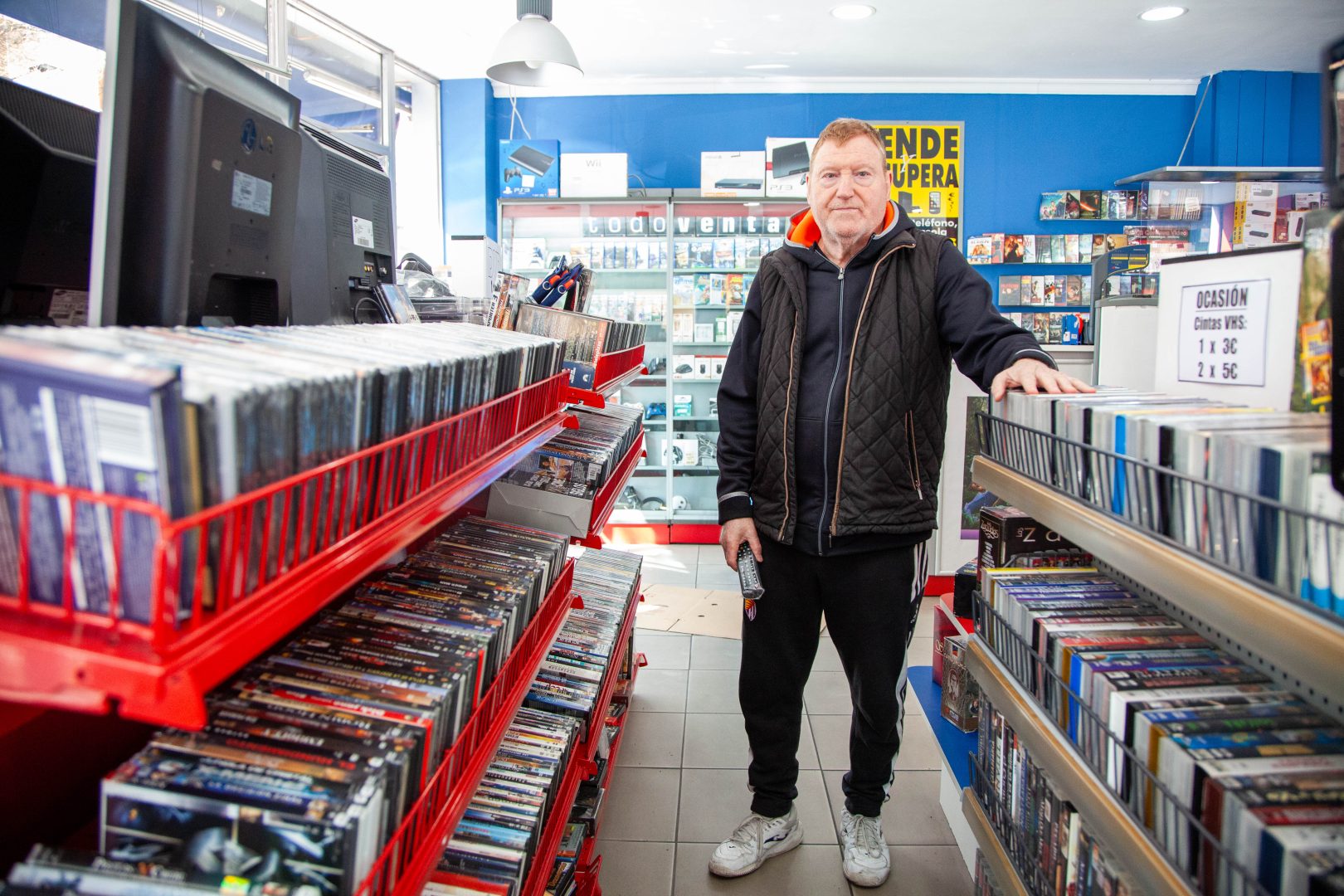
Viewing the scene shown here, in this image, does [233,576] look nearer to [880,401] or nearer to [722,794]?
[880,401]

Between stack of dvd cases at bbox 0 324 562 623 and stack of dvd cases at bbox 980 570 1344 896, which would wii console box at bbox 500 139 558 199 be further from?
stack of dvd cases at bbox 0 324 562 623

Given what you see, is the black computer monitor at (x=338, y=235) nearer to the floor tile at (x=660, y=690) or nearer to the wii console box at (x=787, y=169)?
the floor tile at (x=660, y=690)

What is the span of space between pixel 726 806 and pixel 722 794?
7cm

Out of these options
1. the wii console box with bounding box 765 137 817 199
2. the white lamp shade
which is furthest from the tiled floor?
the wii console box with bounding box 765 137 817 199

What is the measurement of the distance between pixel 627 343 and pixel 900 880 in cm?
180

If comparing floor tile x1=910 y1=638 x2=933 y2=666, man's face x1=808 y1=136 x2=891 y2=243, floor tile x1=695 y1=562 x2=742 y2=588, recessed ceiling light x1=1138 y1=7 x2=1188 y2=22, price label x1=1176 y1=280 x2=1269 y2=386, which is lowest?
floor tile x1=910 y1=638 x2=933 y2=666

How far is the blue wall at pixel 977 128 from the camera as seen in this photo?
6.66m

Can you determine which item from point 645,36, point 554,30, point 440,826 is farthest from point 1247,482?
point 645,36

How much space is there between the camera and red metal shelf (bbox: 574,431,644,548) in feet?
6.77

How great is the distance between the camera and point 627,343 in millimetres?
2703

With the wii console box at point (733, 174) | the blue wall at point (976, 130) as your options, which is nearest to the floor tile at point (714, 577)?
the wii console box at point (733, 174)

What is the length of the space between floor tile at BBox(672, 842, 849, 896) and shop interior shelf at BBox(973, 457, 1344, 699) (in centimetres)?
140

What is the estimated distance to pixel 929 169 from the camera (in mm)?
6625

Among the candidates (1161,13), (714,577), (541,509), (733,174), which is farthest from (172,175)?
(1161,13)
